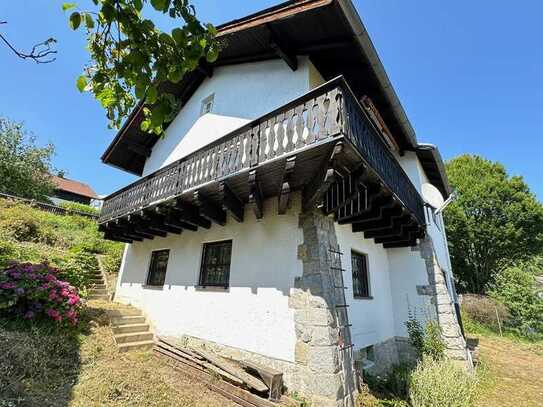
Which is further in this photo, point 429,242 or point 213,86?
point 213,86

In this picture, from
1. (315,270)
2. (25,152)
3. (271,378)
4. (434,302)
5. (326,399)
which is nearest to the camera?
(326,399)

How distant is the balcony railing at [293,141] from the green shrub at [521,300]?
1288 cm

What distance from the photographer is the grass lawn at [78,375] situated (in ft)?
14.0

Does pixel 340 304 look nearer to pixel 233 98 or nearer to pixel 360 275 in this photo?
pixel 360 275

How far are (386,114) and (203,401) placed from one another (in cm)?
833

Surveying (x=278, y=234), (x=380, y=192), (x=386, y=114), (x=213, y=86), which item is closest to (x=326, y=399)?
(x=278, y=234)

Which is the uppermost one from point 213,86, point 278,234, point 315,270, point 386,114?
point 213,86

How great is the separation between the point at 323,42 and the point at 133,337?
863 centimetres

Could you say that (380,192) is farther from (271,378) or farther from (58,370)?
(58,370)

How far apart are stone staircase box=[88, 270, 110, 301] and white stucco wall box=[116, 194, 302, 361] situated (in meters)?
3.56

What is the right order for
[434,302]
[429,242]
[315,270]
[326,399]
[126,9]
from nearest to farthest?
[126,9], [326,399], [315,270], [434,302], [429,242]

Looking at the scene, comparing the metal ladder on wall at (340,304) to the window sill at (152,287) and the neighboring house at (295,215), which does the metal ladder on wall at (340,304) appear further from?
the window sill at (152,287)

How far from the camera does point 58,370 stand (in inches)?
195

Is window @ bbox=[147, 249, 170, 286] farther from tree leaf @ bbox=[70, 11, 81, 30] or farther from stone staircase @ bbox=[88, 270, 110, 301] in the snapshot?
tree leaf @ bbox=[70, 11, 81, 30]
